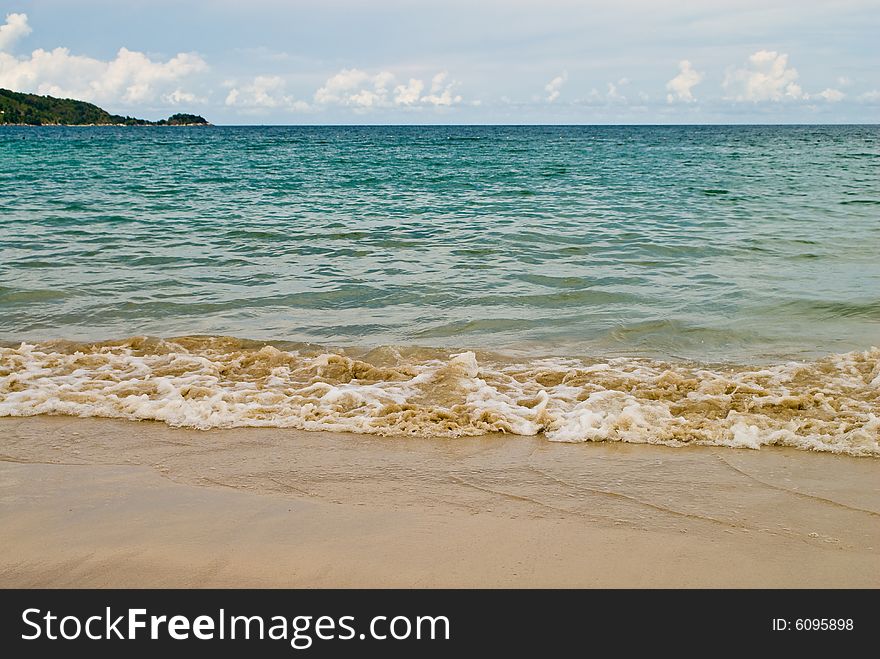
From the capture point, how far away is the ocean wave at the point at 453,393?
186 inches

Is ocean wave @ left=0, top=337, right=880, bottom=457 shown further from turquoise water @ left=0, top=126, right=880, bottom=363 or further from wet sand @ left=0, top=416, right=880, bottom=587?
turquoise water @ left=0, top=126, right=880, bottom=363

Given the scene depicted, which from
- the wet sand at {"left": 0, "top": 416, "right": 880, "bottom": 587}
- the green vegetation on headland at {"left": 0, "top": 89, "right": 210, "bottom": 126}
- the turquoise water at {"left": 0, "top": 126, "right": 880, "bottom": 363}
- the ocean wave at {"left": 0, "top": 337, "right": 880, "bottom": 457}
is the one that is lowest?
the wet sand at {"left": 0, "top": 416, "right": 880, "bottom": 587}

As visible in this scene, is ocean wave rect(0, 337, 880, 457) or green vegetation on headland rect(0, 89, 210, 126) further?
green vegetation on headland rect(0, 89, 210, 126)

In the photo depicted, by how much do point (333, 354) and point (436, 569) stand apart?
3.62 m

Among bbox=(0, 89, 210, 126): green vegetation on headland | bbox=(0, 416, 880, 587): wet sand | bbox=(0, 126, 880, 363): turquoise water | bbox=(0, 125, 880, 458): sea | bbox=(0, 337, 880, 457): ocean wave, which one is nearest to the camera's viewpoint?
bbox=(0, 416, 880, 587): wet sand

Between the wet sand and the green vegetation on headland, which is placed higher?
the green vegetation on headland

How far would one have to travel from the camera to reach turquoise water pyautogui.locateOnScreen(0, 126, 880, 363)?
7391 mm

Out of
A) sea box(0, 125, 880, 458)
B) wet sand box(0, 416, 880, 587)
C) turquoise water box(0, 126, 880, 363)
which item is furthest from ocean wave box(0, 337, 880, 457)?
turquoise water box(0, 126, 880, 363)

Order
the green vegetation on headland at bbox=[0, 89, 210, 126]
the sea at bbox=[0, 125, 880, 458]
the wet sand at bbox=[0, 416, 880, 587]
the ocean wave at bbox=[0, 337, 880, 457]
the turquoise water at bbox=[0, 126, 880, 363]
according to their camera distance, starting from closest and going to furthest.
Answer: the wet sand at bbox=[0, 416, 880, 587] < the ocean wave at bbox=[0, 337, 880, 457] < the sea at bbox=[0, 125, 880, 458] < the turquoise water at bbox=[0, 126, 880, 363] < the green vegetation on headland at bbox=[0, 89, 210, 126]

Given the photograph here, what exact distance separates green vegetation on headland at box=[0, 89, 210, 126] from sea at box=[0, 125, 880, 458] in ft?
479

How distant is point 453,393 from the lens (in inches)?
216
